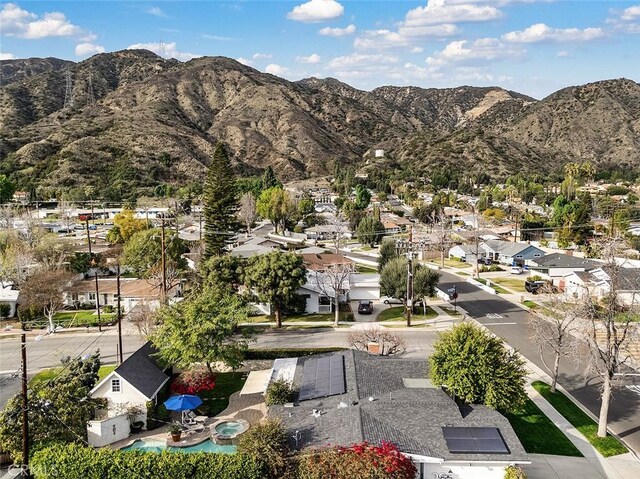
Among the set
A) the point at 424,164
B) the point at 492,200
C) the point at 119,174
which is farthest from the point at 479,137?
the point at 119,174

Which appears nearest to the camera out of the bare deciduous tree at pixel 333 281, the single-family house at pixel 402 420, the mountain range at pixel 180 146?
the single-family house at pixel 402 420

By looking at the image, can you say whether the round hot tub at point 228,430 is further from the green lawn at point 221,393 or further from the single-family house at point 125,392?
the single-family house at point 125,392

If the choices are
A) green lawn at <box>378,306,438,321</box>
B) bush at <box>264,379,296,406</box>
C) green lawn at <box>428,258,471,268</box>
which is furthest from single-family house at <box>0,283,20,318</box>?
green lawn at <box>428,258,471,268</box>

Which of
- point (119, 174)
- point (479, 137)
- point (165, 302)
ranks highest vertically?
point (479, 137)

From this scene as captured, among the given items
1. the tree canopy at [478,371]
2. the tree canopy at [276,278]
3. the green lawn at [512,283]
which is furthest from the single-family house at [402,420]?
the green lawn at [512,283]

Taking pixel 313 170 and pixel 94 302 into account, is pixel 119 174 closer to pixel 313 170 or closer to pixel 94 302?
pixel 313 170

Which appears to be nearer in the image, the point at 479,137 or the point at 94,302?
the point at 94,302
